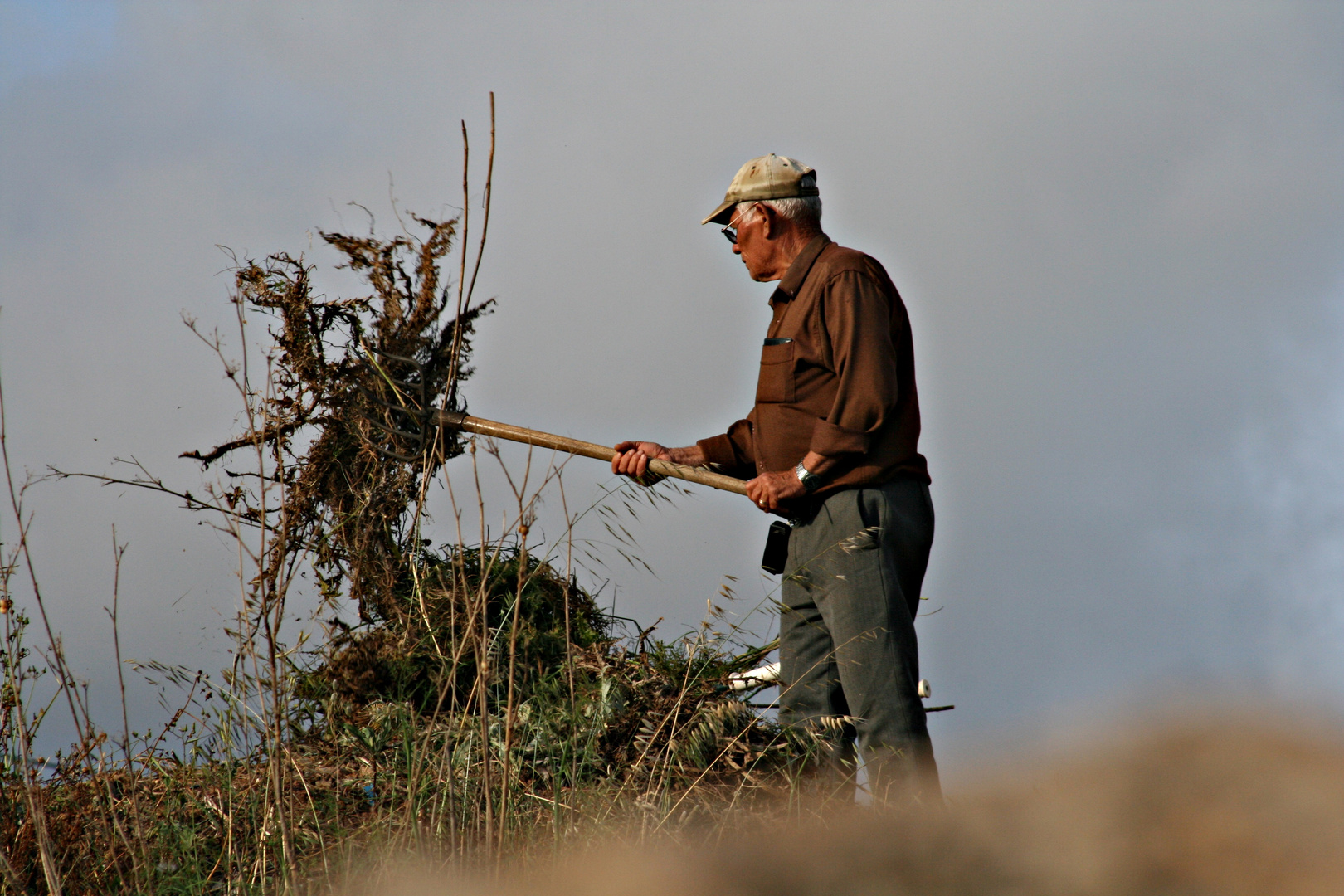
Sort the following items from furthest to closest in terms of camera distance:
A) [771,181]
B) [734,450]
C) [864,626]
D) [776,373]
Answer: [734,450] → [771,181] → [776,373] → [864,626]

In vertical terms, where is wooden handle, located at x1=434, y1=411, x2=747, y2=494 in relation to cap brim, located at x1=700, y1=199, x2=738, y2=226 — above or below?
below

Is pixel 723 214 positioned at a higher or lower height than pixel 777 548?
higher

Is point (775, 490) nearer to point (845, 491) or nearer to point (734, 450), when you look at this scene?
point (845, 491)

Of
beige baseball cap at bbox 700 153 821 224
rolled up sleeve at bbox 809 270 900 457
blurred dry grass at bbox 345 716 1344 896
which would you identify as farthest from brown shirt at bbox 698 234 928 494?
blurred dry grass at bbox 345 716 1344 896

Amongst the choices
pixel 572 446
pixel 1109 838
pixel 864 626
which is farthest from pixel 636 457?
pixel 1109 838

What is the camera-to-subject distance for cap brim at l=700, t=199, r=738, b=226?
414cm

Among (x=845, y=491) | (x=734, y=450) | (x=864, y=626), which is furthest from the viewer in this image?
(x=734, y=450)

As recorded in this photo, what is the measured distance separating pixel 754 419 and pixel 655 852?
2.88 m

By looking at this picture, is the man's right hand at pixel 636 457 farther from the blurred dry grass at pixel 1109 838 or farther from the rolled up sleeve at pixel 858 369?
the blurred dry grass at pixel 1109 838

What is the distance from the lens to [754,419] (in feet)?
13.0

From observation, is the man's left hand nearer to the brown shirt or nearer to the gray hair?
the brown shirt

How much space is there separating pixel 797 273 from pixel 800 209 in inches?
12.7

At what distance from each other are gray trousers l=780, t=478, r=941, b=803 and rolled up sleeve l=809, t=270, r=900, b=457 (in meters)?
0.19

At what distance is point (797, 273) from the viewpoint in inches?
154
